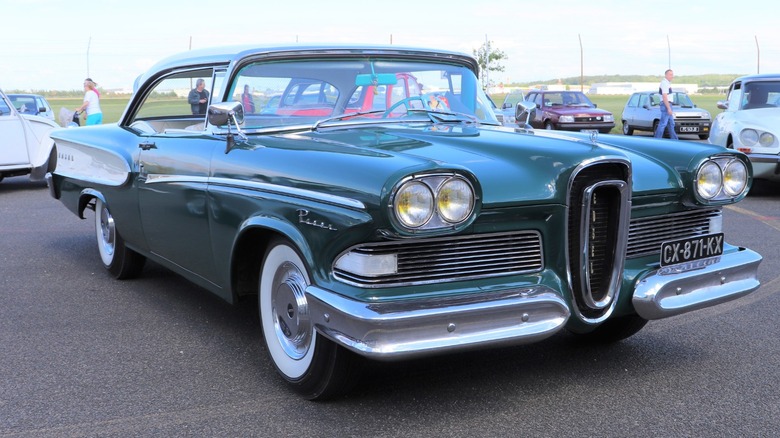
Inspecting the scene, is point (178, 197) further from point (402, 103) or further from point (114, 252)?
point (114, 252)

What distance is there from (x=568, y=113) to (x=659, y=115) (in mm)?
2304

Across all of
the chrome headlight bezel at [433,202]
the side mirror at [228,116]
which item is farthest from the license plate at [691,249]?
the side mirror at [228,116]

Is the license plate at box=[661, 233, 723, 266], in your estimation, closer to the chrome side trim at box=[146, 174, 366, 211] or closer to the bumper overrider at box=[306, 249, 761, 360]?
the bumper overrider at box=[306, 249, 761, 360]

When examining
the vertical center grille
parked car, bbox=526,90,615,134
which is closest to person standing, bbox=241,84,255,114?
the vertical center grille

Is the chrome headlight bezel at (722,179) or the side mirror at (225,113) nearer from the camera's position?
the chrome headlight bezel at (722,179)

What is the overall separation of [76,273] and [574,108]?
735 inches

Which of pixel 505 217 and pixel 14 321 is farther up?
pixel 505 217

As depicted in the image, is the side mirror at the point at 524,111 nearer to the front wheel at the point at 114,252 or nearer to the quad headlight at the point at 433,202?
the quad headlight at the point at 433,202

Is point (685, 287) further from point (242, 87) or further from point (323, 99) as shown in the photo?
point (242, 87)

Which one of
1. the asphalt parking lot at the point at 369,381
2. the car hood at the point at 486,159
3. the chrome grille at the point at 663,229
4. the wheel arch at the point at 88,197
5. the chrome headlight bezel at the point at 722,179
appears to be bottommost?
the asphalt parking lot at the point at 369,381

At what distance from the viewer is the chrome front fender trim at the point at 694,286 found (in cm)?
360

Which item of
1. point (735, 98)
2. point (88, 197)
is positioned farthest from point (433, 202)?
point (735, 98)

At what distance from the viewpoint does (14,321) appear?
486 cm

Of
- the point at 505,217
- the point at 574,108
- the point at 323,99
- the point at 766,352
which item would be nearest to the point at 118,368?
the point at 323,99
